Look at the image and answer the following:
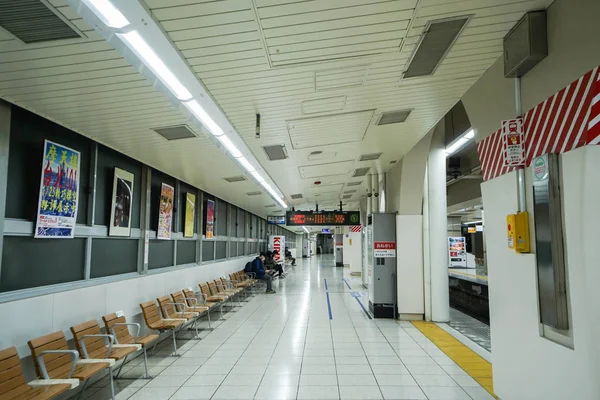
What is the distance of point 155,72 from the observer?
109 inches

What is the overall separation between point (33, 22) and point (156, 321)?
172 inches

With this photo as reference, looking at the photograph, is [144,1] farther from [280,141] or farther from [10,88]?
[280,141]

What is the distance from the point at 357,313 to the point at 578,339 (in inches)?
242

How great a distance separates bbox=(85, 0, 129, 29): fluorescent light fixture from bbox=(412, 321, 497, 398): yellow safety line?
458 centimetres

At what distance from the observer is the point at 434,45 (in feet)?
9.11

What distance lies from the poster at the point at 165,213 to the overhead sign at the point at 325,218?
4.84 meters

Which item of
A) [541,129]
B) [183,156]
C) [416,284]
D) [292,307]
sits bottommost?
[292,307]

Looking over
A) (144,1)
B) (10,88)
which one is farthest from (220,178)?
(144,1)

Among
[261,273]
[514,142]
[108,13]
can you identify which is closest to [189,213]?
[261,273]

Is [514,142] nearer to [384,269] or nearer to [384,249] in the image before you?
[384,249]

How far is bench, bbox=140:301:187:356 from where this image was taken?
16.7 ft

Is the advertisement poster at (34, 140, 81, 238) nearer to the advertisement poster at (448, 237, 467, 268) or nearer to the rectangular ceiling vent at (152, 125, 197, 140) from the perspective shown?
the rectangular ceiling vent at (152, 125, 197, 140)

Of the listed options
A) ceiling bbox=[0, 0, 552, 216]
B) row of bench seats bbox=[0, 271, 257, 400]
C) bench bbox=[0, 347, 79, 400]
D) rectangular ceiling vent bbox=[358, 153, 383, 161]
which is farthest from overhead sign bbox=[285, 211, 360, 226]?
bench bbox=[0, 347, 79, 400]

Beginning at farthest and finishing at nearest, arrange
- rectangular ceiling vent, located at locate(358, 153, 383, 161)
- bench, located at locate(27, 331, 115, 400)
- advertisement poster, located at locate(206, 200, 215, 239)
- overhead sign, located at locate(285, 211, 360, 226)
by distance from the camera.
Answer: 1. overhead sign, located at locate(285, 211, 360, 226)
2. advertisement poster, located at locate(206, 200, 215, 239)
3. rectangular ceiling vent, located at locate(358, 153, 383, 161)
4. bench, located at locate(27, 331, 115, 400)
